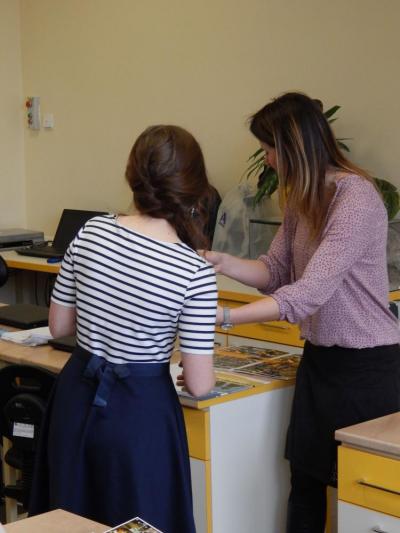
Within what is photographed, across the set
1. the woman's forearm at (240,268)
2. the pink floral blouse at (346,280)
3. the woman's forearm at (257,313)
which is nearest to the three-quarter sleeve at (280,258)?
the woman's forearm at (240,268)

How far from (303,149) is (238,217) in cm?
206

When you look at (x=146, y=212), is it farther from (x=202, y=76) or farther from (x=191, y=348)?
(x=202, y=76)

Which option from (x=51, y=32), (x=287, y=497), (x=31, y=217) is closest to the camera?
(x=287, y=497)

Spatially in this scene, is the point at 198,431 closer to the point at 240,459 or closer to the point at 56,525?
the point at 240,459

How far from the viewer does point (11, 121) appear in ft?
18.9

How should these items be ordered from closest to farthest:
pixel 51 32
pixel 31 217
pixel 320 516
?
pixel 320 516, pixel 51 32, pixel 31 217

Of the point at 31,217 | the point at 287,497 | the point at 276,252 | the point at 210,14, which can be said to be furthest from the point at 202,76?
the point at 287,497

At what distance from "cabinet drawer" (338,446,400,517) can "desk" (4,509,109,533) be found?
72 centimetres

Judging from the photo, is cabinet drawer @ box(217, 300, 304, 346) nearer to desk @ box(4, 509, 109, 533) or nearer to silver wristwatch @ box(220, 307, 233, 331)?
silver wristwatch @ box(220, 307, 233, 331)

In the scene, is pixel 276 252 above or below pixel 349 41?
below

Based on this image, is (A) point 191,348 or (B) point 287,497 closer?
(A) point 191,348

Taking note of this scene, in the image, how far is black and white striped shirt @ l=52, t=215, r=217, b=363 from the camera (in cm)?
172

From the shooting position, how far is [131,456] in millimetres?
1833

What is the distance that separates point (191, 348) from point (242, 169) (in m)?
2.82
